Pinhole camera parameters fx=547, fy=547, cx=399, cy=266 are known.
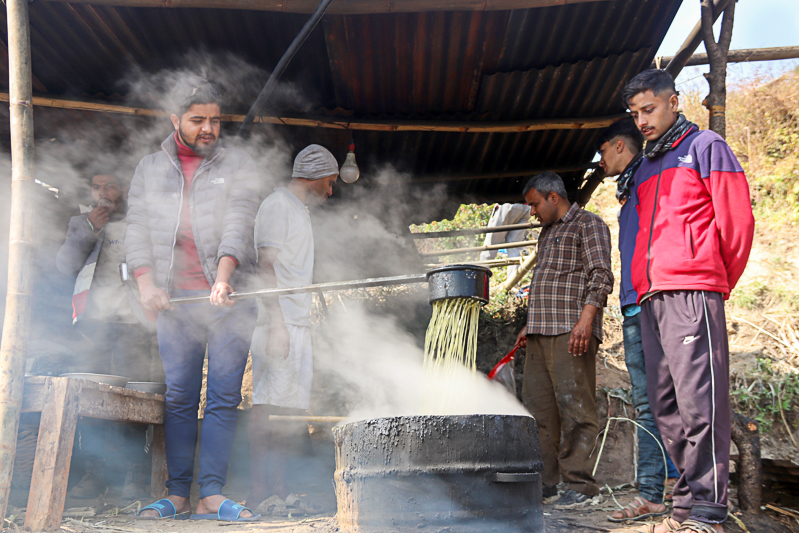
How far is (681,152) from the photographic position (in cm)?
293

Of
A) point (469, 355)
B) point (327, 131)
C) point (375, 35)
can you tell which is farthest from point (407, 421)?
point (327, 131)

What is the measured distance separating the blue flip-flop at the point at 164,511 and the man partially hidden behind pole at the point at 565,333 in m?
2.42

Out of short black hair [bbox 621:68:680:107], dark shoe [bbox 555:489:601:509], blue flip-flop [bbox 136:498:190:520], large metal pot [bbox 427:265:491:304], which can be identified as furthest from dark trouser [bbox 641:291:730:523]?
blue flip-flop [bbox 136:498:190:520]

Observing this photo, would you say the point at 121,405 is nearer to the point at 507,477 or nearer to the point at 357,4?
the point at 507,477

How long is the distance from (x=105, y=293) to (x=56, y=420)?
197 centimetres

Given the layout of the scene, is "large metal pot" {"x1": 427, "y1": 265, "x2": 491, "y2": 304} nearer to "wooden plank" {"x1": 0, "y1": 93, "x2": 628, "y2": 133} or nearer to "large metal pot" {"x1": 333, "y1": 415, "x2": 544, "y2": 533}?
"large metal pot" {"x1": 333, "y1": 415, "x2": 544, "y2": 533}

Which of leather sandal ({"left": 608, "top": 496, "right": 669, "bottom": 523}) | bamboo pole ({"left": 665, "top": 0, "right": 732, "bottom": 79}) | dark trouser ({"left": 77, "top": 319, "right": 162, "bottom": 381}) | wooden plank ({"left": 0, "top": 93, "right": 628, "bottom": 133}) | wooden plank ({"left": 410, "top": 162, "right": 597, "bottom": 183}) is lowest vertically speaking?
leather sandal ({"left": 608, "top": 496, "right": 669, "bottom": 523})

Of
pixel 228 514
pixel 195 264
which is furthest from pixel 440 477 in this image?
pixel 195 264

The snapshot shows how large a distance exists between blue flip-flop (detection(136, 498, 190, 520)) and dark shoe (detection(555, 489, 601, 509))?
2374mm

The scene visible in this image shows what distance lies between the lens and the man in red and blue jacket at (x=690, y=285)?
2514 mm

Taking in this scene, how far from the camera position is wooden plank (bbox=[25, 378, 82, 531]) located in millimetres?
2736

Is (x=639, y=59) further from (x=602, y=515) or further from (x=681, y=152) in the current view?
(x=602, y=515)

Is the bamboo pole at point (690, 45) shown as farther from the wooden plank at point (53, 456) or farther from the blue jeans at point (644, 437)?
the wooden plank at point (53, 456)

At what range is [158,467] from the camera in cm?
379
